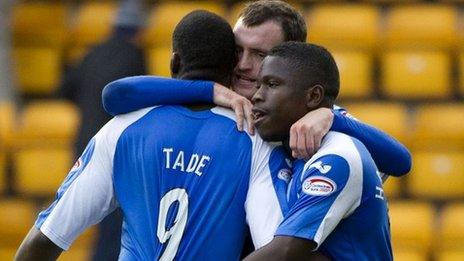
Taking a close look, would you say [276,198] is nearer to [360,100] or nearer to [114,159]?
[114,159]

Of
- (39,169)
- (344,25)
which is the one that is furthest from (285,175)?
(344,25)

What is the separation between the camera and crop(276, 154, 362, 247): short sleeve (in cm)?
383

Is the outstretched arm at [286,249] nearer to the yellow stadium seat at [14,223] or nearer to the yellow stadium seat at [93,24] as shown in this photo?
the yellow stadium seat at [14,223]

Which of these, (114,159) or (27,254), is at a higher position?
(114,159)

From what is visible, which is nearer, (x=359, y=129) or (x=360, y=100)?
(x=359, y=129)

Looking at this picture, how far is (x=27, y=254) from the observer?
425cm

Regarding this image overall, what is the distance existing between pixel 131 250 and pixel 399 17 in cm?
539

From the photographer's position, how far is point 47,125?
8.76 metres

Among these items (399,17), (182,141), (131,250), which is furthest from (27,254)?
(399,17)

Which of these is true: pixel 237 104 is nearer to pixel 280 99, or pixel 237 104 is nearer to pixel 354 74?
pixel 280 99

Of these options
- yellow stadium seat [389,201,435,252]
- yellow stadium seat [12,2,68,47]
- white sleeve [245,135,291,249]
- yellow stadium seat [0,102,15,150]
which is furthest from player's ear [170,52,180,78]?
yellow stadium seat [12,2,68,47]

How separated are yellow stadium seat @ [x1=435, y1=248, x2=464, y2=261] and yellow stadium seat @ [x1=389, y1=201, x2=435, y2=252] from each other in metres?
0.09

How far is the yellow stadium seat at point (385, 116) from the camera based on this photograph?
333 inches

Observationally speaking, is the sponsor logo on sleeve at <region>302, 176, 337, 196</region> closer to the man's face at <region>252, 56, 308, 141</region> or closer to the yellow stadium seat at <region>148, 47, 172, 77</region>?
the man's face at <region>252, 56, 308, 141</region>
